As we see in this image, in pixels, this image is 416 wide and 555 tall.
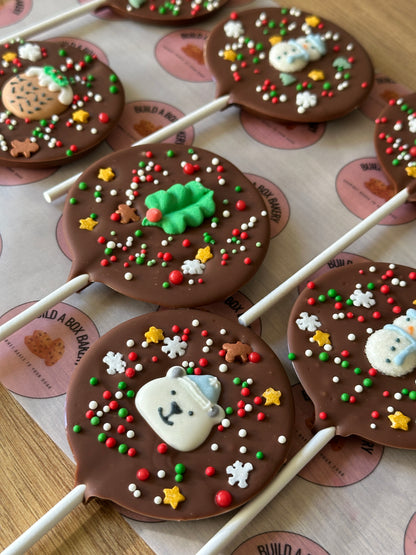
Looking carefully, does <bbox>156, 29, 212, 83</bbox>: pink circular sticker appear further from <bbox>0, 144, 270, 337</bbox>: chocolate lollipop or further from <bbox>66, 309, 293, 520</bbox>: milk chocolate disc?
<bbox>66, 309, 293, 520</bbox>: milk chocolate disc

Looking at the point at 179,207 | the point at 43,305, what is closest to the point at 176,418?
the point at 43,305

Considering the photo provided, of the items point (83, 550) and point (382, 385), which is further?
point (382, 385)

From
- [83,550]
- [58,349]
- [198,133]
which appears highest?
[198,133]

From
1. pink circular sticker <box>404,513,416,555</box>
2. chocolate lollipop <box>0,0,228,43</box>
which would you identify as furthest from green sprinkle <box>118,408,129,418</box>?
chocolate lollipop <box>0,0,228,43</box>

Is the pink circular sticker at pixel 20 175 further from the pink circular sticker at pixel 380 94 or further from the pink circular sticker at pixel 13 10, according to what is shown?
the pink circular sticker at pixel 380 94

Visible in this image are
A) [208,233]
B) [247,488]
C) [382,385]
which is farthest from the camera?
[208,233]

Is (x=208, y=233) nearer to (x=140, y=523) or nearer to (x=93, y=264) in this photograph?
(x=93, y=264)

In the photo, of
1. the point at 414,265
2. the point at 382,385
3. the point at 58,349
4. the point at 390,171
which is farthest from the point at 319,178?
the point at 58,349
